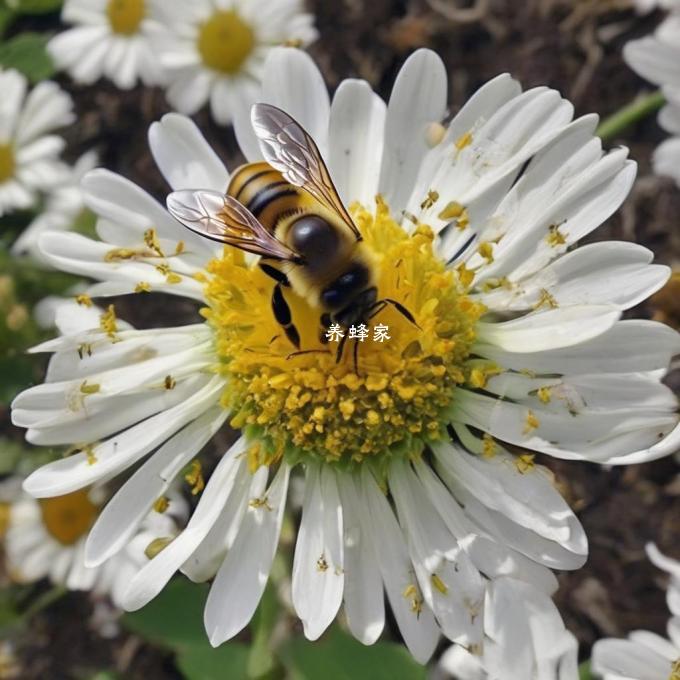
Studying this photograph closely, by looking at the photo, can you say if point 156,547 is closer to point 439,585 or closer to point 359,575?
point 359,575

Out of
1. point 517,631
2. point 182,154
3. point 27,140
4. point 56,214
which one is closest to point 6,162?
point 27,140

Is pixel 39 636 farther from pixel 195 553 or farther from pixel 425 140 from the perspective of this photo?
pixel 425 140

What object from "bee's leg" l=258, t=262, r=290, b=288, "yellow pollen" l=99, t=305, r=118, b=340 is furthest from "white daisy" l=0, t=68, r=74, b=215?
"bee's leg" l=258, t=262, r=290, b=288

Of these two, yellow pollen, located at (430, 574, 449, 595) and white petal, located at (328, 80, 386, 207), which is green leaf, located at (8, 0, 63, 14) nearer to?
white petal, located at (328, 80, 386, 207)

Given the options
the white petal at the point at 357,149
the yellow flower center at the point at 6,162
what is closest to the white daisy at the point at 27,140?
the yellow flower center at the point at 6,162

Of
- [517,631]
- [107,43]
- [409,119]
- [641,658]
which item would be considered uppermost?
[107,43]

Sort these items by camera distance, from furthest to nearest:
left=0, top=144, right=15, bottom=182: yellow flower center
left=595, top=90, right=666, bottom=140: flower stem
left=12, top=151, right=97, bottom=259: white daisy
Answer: left=0, top=144, right=15, bottom=182: yellow flower center < left=12, top=151, right=97, bottom=259: white daisy < left=595, top=90, right=666, bottom=140: flower stem
